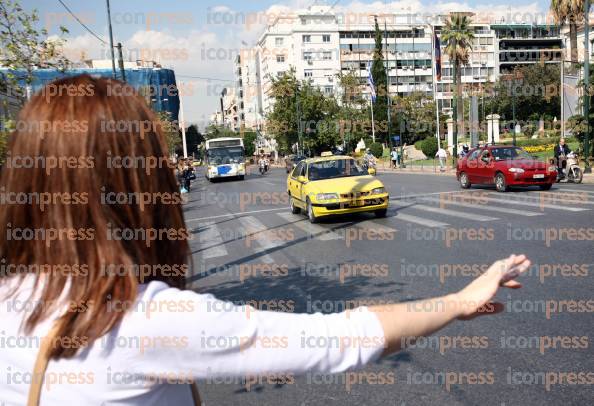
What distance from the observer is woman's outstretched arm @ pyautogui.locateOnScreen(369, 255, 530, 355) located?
4.56 feet

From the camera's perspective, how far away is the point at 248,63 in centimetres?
13350

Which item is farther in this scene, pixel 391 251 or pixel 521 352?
pixel 391 251

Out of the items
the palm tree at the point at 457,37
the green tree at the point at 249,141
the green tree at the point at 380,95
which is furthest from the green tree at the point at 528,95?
the green tree at the point at 249,141

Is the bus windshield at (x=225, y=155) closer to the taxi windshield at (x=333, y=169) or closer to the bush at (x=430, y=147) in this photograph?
the bush at (x=430, y=147)

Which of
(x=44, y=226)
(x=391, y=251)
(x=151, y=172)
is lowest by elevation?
(x=391, y=251)

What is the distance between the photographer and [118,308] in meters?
1.27

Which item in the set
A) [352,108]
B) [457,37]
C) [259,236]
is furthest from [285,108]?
[259,236]

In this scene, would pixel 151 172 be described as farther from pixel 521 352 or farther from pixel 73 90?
pixel 521 352

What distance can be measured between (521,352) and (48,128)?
4.25 meters

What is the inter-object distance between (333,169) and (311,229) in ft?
8.71

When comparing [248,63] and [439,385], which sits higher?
[248,63]

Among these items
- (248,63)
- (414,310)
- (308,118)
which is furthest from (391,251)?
(248,63)

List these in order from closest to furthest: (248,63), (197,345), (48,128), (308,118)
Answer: (197,345) → (48,128) → (308,118) → (248,63)

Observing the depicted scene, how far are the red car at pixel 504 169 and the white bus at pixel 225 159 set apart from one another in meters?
21.4
